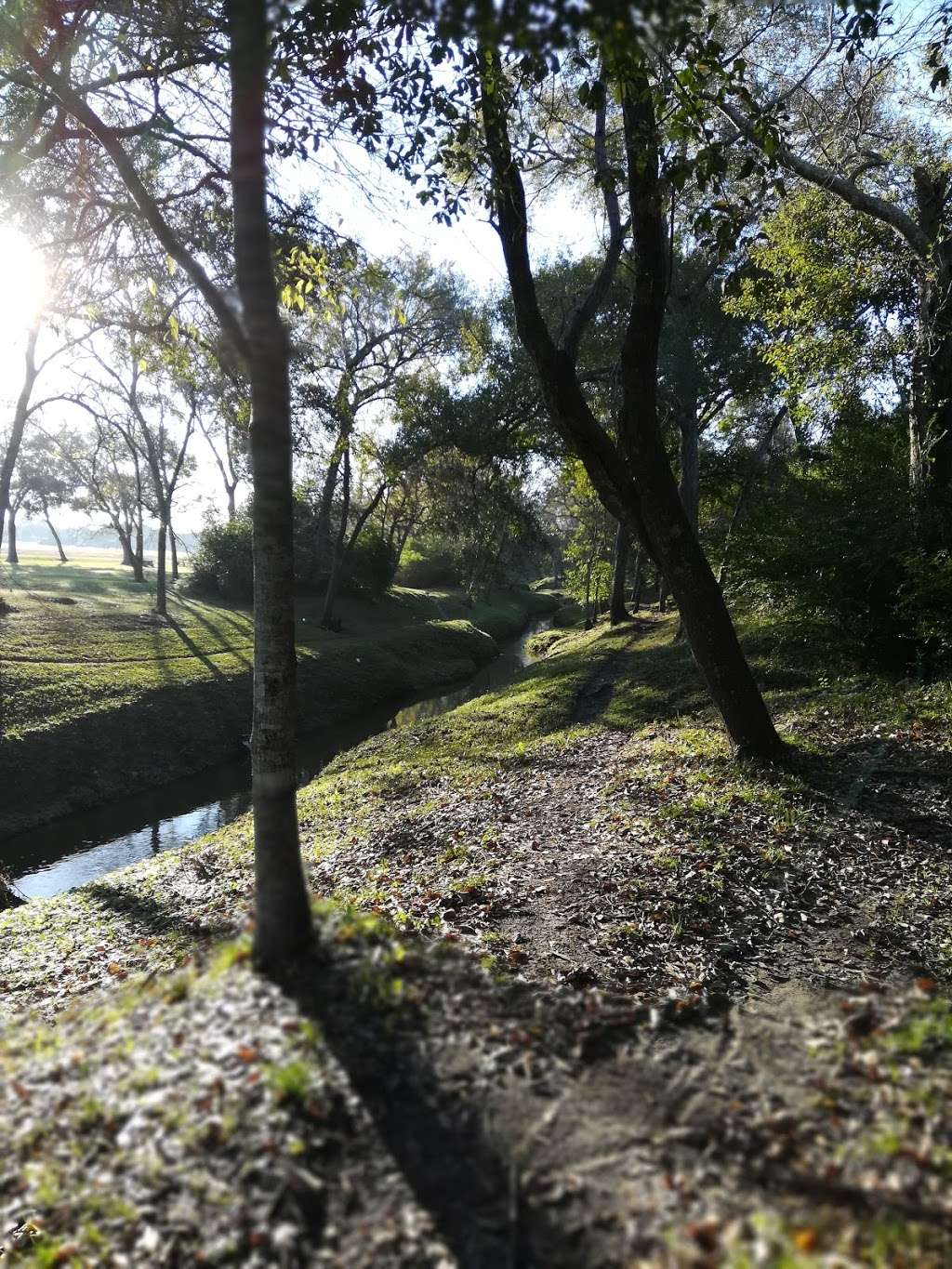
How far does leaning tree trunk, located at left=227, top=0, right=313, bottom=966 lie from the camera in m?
4.20

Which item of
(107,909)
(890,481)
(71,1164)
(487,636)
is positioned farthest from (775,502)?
(487,636)

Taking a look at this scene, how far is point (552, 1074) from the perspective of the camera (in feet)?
12.4

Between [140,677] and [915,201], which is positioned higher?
[915,201]

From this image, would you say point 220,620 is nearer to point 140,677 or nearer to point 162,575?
point 162,575

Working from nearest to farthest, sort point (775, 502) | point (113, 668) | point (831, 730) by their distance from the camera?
point (831, 730), point (775, 502), point (113, 668)

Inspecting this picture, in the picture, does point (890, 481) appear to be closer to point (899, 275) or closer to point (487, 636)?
point (899, 275)

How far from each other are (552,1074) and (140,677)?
22424 mm

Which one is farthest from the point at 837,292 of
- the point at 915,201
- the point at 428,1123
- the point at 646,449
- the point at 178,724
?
the point at 178,724

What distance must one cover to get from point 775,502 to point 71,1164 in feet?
46.1

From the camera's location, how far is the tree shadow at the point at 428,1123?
2.86 m

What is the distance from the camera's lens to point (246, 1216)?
2996 mm

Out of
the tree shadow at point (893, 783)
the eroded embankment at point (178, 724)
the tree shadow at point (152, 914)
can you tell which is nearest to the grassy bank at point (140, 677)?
the eroded embankment at point (178, 724)

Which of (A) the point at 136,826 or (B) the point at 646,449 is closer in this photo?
(B) the point at 646,449

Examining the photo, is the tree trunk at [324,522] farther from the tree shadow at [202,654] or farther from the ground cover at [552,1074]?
the ground cover at [552,1074]
